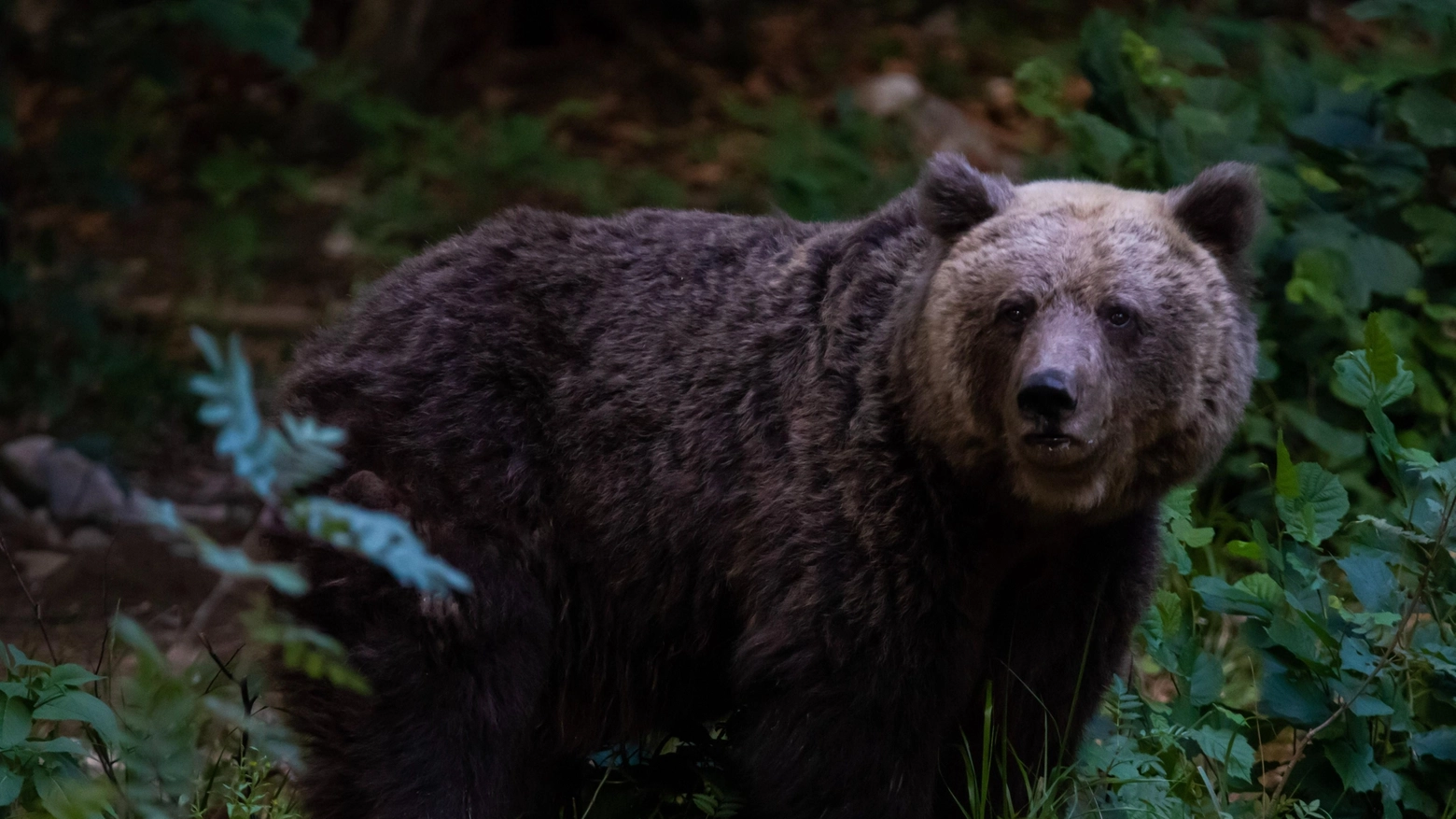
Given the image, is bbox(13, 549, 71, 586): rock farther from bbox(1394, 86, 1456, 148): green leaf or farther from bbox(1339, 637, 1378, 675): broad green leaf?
bbox(1394, 86, 1456, 148): green leaf

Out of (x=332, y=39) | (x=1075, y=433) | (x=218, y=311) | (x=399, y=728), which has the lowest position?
(x=218, y=311)

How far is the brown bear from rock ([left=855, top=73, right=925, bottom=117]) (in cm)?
586

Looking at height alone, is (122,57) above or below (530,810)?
above

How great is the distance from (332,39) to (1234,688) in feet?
27.4

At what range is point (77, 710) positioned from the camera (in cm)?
366

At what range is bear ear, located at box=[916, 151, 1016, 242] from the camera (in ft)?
12.9

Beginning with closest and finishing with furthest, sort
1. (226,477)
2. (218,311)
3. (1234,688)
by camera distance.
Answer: (1234,688) < (226,477) < (218,311)

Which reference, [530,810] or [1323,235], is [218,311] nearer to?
[530,810]

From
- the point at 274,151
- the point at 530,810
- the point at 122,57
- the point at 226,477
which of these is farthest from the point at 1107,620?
the point at 274,151

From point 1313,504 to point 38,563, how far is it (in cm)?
498

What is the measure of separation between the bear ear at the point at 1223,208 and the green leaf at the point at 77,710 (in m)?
2.93

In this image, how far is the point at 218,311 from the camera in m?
8.86

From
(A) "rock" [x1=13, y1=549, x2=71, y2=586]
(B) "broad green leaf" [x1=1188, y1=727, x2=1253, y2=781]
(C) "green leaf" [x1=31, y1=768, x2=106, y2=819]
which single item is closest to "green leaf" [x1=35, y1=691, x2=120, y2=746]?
(C) "green leaf" [x1=31, y1=768, x2=106, y2=819]

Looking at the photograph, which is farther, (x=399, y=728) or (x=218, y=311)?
(x=218, y=311)
